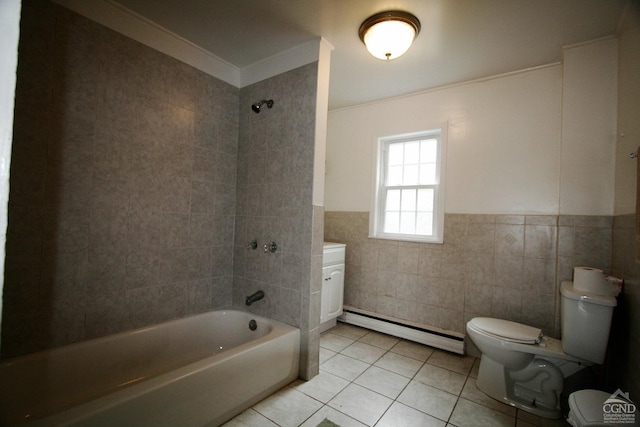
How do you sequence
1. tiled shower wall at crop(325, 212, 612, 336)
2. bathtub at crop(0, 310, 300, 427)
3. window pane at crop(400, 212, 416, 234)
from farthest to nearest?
window pane at crop(400, 212, 416, 234)
tiled shower wall at crop(325, 212, 612, 336)
bathtub at crop(0, 310, 300, 427)

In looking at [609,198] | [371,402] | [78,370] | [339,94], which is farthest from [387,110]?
[78,370]

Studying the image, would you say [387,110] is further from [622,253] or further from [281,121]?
[622,253]

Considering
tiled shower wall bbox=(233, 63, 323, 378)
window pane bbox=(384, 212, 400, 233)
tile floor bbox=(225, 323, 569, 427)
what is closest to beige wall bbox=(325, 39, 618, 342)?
window pane bbox=(384, 212, 400, 233)

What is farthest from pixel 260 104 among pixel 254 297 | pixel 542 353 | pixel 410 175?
pixel 542 353

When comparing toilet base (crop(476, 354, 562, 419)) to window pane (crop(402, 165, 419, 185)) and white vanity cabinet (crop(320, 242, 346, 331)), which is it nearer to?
white vanity cabinet (crop(320, 242, 346, 331))

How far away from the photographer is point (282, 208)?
87.1 inches

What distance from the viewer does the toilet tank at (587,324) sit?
5.29 ft

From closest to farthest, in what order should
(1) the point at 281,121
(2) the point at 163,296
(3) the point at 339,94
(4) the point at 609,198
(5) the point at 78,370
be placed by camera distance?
(5) the point at 78,370 → (4) the point at 609,198 → (2) the point at 163,296 → (1) the point at 281,121 → (3) the point at 339,94

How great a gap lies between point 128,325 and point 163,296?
27 centimetres

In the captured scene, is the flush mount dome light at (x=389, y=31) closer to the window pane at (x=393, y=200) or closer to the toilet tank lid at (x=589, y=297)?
the window pane at (x=393, y=200)

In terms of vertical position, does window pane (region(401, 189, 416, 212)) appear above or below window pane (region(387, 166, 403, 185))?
below

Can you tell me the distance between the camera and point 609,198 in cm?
194

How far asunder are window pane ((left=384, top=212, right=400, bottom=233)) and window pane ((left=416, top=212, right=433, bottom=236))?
0.22 meters

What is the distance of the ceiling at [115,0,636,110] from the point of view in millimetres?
1713
